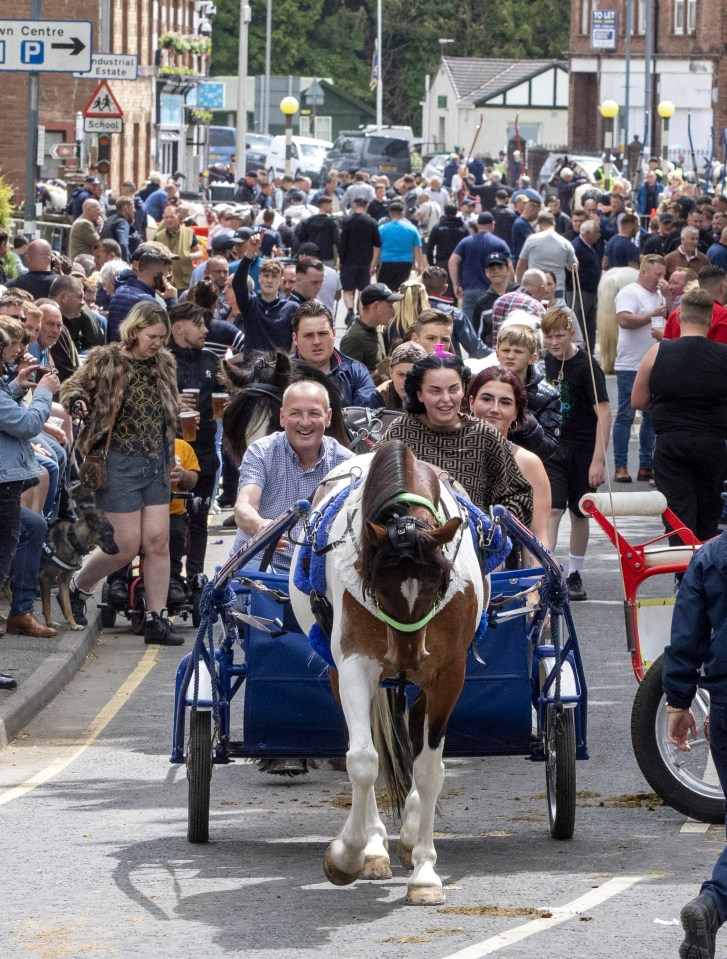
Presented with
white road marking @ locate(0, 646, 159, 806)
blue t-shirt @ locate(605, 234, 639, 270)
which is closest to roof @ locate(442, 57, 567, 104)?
blue t-shirt @ locate(605, 234, 639, 270)

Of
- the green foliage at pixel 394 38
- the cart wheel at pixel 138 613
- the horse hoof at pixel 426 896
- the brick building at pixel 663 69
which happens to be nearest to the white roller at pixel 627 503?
the horse hoof at pixel 426 896

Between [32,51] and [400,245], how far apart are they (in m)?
11.5

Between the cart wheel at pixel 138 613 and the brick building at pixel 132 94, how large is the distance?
3799 centimetres

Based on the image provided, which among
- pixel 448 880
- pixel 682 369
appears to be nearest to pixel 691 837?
pixel 448 880

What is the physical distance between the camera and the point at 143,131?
63406mm

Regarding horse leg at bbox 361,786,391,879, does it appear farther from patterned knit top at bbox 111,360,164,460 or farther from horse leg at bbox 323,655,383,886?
patterned knit top at bbox 111,360,164,460

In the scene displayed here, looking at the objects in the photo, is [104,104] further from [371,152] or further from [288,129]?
[371,152]

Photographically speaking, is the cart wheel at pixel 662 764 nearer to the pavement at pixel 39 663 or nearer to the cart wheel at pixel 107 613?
the pavement at pixel 39 663

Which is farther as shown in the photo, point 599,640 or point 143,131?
point 143,131

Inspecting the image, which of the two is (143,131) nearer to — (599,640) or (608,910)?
(599,640)

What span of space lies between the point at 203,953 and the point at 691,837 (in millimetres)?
2321

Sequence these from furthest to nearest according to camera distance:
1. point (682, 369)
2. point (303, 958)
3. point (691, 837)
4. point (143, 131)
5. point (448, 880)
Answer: point (143, 131), point (682, 369), point (691, 837), point (448, 880), point (303, 958)

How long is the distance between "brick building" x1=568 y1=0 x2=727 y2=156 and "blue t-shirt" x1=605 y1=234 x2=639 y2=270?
210 ft

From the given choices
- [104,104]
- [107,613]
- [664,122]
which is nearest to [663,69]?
[664,122]
